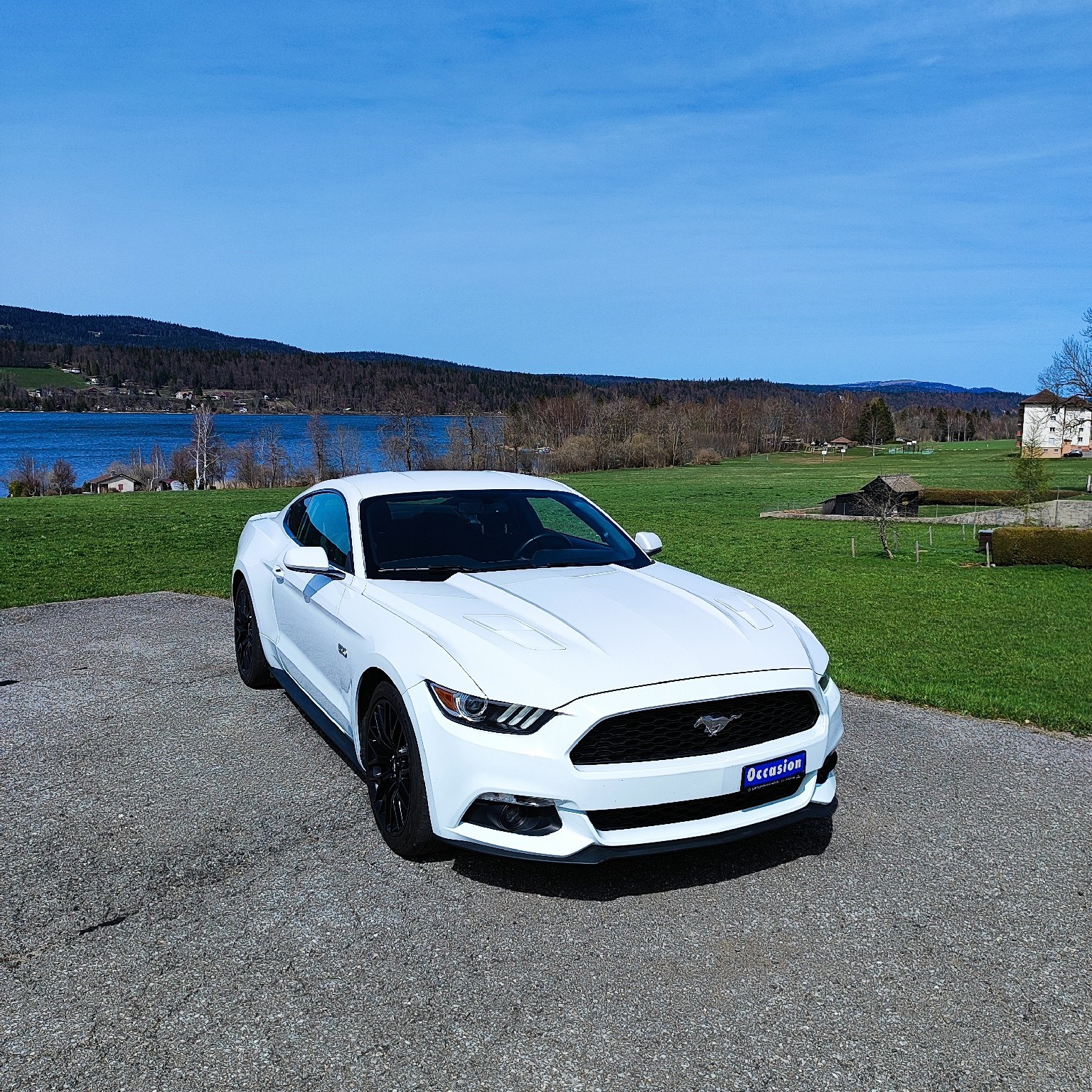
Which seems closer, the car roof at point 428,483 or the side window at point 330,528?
the side window at point 330,528

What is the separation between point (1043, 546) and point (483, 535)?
1845 cm

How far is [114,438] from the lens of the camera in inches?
5615

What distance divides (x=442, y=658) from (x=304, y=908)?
112cm

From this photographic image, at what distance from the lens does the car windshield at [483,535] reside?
502cm

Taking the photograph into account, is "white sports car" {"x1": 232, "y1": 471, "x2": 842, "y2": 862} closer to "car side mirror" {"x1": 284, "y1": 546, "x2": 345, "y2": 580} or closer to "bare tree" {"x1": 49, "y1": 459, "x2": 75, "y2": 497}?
"car side mirror" {"x1": 284, "y1": 546, "x2": 345, "y2": 580}

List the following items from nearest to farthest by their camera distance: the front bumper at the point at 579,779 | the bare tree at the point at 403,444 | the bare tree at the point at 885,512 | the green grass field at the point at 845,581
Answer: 1. the front bumper at the point at 579,779
2. the green grass field at the point at 845,581
3. the bare tree at the point at 885,512
4. the bare tree at the point at 403,444

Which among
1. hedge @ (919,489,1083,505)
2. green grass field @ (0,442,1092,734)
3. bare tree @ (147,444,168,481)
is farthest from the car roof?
bare tree @ (147,444,168,481)

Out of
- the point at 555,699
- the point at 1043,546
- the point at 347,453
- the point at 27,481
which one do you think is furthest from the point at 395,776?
the point at 347,453

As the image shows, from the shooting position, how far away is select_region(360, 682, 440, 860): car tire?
3.83 m

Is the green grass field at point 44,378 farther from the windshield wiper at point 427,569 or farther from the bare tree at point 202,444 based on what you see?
the windshield wiper at point 427,569

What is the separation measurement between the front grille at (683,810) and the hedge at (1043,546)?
61.9 feet

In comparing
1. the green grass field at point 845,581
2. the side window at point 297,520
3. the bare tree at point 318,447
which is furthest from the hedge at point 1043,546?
the bare tree at point 318,447

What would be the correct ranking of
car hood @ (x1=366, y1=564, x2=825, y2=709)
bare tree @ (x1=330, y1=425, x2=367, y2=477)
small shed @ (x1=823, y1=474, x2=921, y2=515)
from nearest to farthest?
car hood @ (x1=366, y1=564, x2=825, y2=709)
small shed @ (x1=823, y1=474, x2=921, y2=515)
bare tree @ (x1=330, y1=425, x2=367, y2=477)

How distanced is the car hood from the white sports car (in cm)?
1
